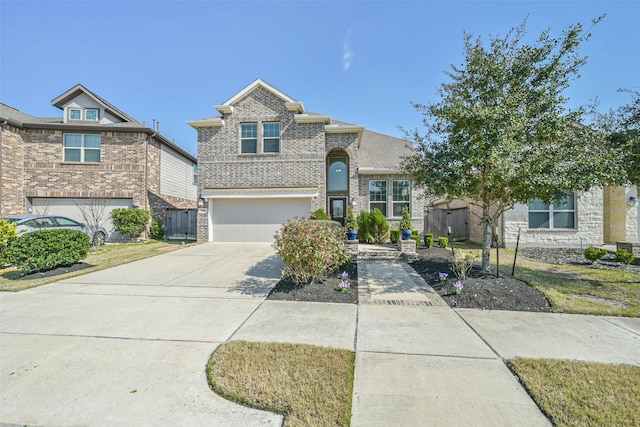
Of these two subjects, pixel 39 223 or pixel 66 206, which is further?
pixel 66 206

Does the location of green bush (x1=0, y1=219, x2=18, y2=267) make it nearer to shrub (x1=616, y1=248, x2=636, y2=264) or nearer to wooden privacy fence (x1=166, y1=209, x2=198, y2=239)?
wooden privacy fence (x1=166, y1=209, x2=198, y2=239)

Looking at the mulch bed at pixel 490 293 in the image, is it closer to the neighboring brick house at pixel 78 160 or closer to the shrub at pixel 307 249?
the shrub at pixel 307 249

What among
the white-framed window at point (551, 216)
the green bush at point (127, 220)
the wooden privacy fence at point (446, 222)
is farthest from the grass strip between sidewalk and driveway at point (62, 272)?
the white-framed window at point (551, 216)

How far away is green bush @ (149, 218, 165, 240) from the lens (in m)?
14.3

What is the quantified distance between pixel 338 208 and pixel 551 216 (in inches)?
378

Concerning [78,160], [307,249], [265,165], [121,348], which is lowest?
[121,348]

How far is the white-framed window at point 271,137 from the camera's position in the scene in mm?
13531

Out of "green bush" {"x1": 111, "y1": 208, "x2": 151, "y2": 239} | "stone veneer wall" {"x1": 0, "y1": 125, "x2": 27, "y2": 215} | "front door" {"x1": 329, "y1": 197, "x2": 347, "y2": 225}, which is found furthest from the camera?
"front door" {"x1": 329, "y1": 197, "x2": 347, "y2": 225}

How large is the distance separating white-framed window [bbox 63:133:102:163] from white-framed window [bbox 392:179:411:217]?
15.4 m

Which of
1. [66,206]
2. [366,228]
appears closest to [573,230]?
[366,228]

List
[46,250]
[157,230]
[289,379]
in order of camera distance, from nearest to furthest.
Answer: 1. [289,379]
2. [46,250]
3. [157,230]

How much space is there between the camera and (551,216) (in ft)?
39.8

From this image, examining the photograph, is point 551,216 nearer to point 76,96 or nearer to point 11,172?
point 76,96

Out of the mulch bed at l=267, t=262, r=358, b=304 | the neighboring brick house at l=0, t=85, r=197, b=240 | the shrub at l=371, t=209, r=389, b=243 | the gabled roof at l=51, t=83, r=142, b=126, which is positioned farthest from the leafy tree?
the gabled roof at l=51, t=83, r=142, b=126
